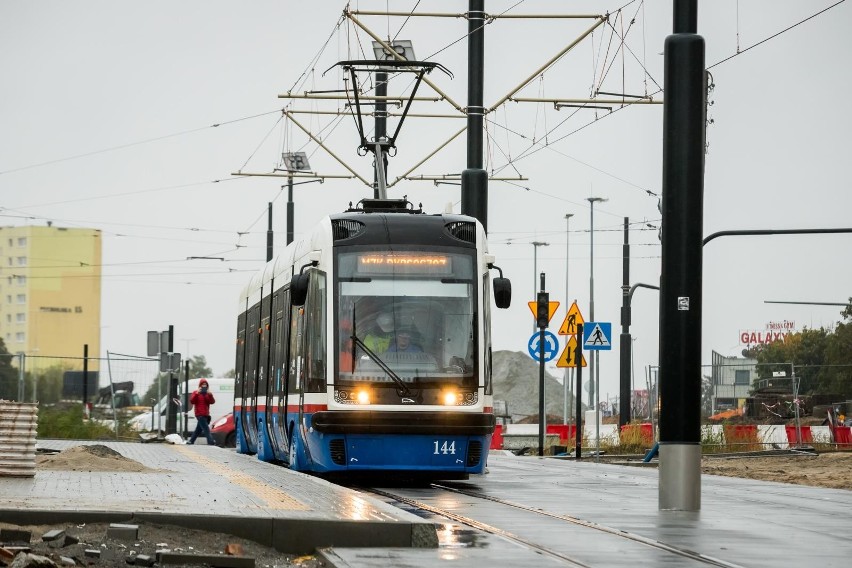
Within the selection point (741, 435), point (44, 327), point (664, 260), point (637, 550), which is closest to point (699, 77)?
point (664, 260)

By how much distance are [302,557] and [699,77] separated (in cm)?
706

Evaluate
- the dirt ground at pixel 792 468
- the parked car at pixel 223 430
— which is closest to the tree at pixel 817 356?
the dirt ground at pixel 792 468

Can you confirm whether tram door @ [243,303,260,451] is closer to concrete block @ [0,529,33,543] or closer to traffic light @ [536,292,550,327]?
traffic light @ [536,292,550,327]

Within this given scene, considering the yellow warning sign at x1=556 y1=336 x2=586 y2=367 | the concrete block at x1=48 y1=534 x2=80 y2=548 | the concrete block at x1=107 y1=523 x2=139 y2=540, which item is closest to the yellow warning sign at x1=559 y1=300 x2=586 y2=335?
the yellow warning sign at x1=556 y1=336 x2=586 y2=367

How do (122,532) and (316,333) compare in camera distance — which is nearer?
(122,532)

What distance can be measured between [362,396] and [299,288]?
5.92 ft

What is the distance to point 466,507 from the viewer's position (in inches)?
655

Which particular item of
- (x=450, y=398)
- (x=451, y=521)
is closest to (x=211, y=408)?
(x=450, y=398)

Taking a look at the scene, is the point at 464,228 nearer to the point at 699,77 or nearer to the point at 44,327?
the point at 699,77

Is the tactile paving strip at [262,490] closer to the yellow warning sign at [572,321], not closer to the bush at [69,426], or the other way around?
the yellow warning sign at [572,321]

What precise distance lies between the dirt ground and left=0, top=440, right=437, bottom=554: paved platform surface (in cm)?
964

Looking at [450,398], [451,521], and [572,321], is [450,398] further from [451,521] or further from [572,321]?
[572,321]

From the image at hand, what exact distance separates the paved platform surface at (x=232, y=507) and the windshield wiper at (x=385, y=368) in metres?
2.45

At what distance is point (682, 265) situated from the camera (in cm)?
1644
